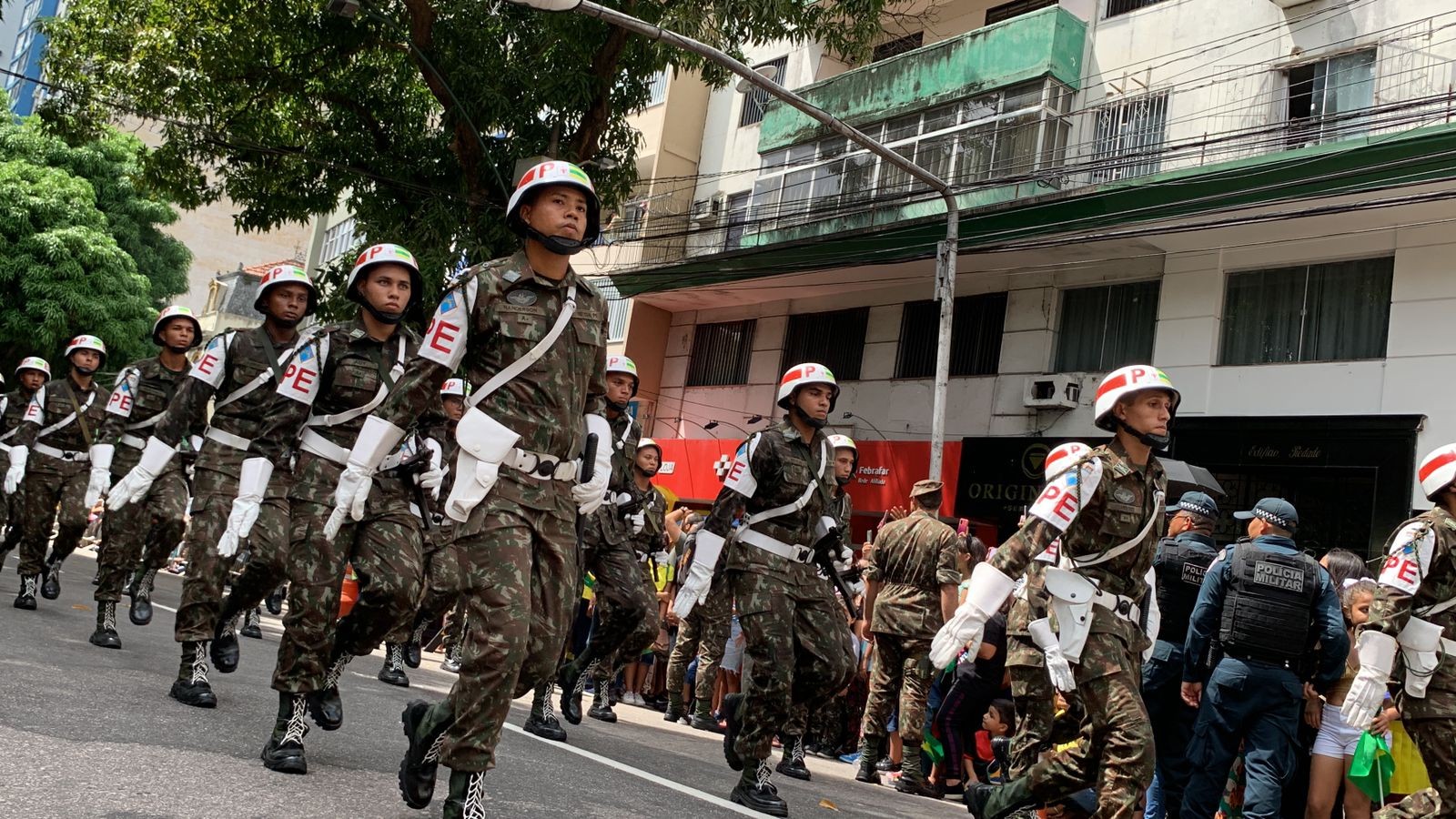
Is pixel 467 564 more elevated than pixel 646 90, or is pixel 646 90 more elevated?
pixel 646 90

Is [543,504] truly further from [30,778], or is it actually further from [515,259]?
[30,778]

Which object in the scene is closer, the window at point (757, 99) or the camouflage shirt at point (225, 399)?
the camouflage shirt at point (225, 399)

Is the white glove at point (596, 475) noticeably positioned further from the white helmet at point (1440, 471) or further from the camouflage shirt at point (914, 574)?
the camouflage shirt at point (914, 574)

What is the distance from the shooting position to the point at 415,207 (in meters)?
17.9

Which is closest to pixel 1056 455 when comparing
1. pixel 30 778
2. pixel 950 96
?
pixel 30 778

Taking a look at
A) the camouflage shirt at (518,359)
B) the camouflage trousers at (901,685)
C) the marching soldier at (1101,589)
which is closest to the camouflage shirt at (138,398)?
the camouflage trousers at (901,685)

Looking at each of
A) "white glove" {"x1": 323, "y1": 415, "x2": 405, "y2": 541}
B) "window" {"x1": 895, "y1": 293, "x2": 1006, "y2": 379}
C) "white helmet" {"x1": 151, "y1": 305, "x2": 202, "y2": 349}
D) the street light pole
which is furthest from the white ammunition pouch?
"window" {"x1": 895, "y1": 293, "x2": 1006, "y2": 379}

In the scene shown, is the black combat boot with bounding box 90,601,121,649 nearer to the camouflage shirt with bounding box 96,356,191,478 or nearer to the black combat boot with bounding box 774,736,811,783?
the camouflage shirt with bounding box 96,356,191,478

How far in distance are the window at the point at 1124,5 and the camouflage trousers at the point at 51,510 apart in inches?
668

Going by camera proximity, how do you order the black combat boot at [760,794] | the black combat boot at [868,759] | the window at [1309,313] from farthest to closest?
the window at [1309,313], the black combat boot at [868,759], the black combat boot at [760,794]

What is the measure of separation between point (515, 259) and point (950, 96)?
18762mm

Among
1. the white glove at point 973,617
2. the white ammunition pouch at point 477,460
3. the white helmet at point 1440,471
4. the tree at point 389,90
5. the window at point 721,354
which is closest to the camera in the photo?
the white ammunition pouch at point 477,460

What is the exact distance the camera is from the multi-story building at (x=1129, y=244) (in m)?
16.7

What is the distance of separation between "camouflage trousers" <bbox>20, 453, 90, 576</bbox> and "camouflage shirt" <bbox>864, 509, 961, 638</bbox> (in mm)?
7301
